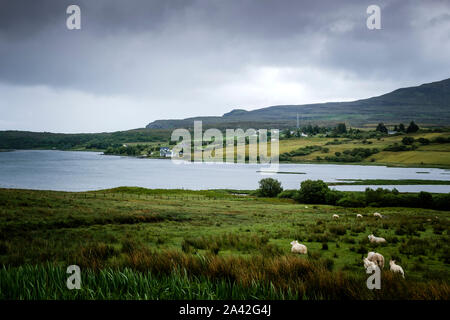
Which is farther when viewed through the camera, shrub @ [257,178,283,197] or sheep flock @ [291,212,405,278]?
shrub @ [257,178,283,197]

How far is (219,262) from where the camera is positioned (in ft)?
19.4

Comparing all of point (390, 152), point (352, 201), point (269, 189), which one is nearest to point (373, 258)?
point (352, 201)

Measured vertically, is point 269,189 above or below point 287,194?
above

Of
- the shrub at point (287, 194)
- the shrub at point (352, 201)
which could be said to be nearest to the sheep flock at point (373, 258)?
the shrub at point (352, 201)

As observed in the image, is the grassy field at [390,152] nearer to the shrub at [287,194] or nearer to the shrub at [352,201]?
the shrub at [287,194]

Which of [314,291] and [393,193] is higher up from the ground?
[314,291]

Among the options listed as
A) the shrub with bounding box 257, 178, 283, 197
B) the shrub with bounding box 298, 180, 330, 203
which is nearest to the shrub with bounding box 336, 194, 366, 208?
the shrub with bounding box 298, 180, 330, 203

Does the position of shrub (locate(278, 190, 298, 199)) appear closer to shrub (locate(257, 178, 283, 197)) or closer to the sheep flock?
shrub (locate(257, 178, 283, 197))

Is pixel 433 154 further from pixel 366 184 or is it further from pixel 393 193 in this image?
pixel 393 193

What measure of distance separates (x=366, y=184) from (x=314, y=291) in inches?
3436

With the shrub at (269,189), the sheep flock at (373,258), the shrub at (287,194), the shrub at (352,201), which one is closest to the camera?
the sheep flock at (373,258)

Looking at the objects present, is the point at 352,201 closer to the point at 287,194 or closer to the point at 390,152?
the point at 287,194

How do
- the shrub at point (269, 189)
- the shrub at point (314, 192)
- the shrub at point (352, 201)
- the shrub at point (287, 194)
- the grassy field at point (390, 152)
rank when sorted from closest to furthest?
the shrub at point (352, 201), the shrub at point (314, 192), the shrub at point (287, 194), the shrub at point (269, 189), the grassy field at point (390, 152)

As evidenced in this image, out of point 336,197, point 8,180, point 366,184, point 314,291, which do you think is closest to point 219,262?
point 314,291
